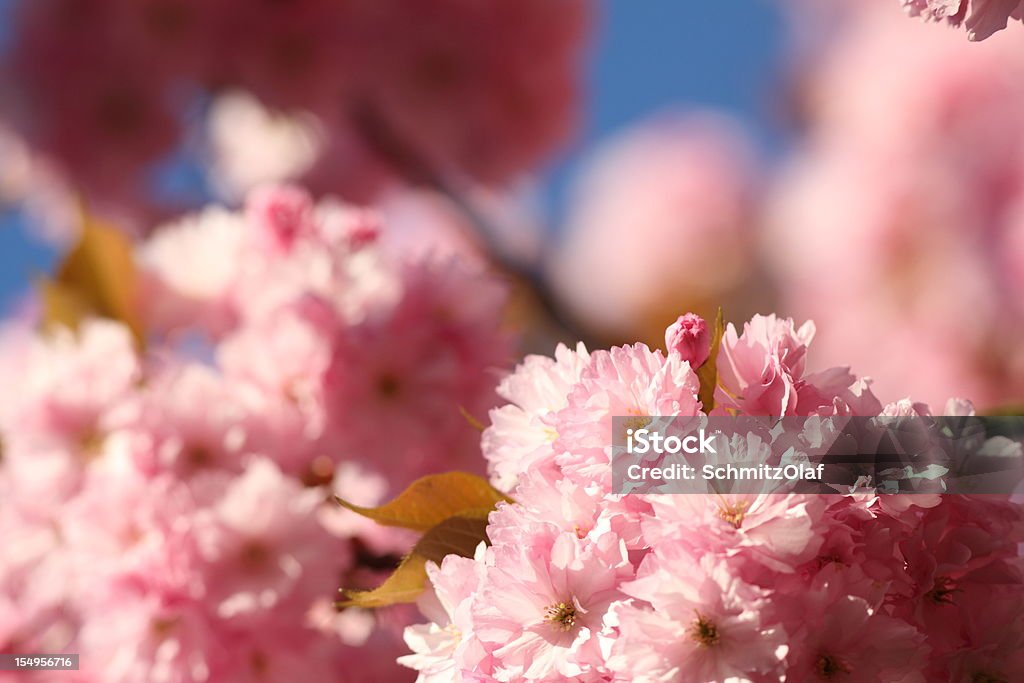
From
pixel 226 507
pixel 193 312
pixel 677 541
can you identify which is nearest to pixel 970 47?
pixel 193 312

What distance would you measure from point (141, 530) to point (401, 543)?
16 cm

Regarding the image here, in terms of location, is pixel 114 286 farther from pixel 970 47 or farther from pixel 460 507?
pixel 970 47

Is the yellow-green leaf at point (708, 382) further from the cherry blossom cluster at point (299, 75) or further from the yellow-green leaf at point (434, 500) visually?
the cherry blossom cluster at point (299, 75)

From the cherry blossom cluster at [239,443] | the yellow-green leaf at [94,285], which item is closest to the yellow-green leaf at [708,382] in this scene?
the cherry blossom cluster at [239,443]

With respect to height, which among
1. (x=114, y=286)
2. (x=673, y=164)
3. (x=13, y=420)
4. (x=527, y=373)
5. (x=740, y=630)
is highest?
(x=673, y=164)

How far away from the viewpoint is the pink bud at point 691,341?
0.43 m

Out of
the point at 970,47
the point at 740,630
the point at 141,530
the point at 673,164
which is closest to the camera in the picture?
the point at 740,630

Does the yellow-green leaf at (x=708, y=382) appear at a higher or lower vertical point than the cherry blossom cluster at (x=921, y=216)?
lower

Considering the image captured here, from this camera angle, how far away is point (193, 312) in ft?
2.80

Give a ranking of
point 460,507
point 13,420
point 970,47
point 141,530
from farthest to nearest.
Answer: point 970,47 → point 13,420 → point 141,530 → point 460,507

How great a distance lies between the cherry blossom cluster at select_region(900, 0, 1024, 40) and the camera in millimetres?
408
